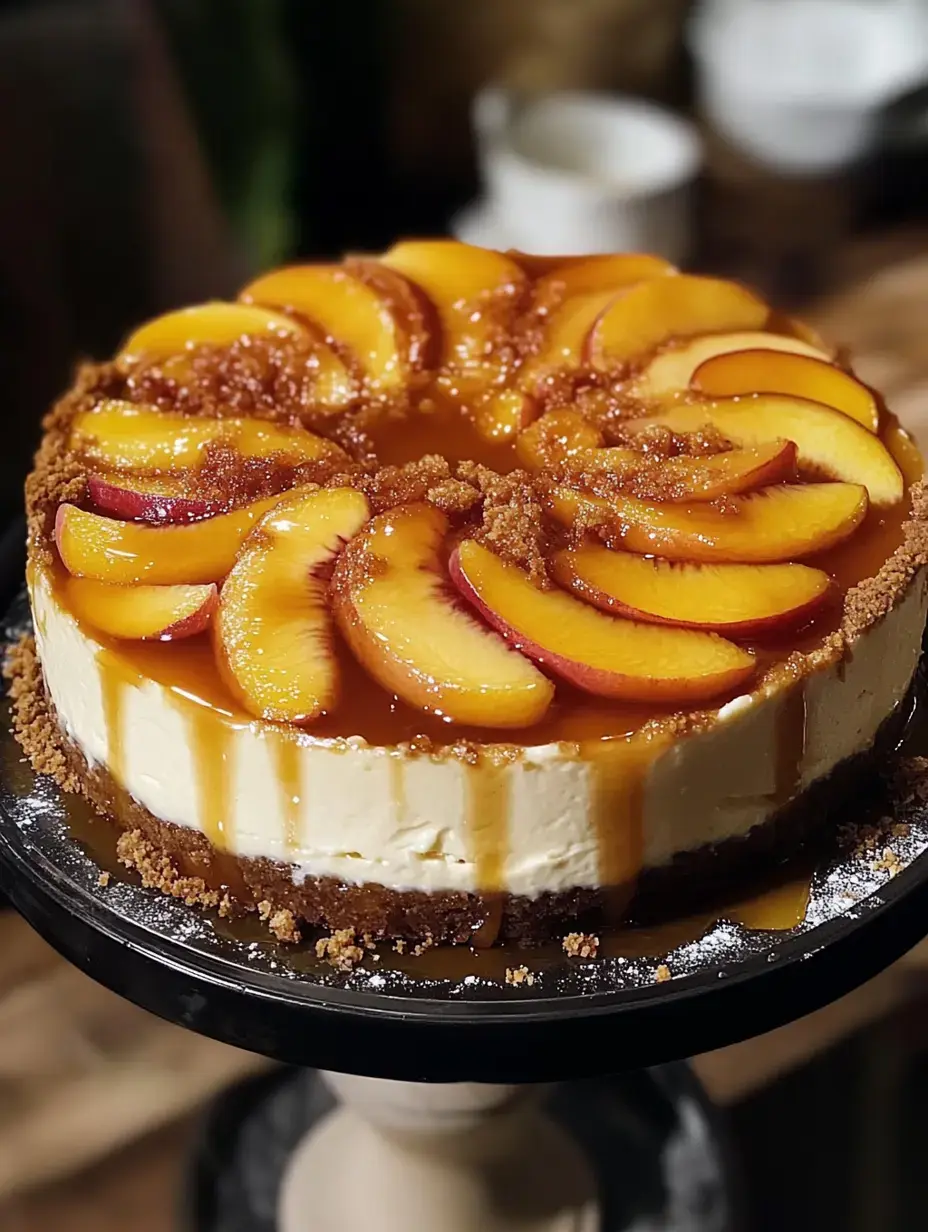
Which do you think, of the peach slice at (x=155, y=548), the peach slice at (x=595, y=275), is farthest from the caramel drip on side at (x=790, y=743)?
the peach slice at (x=595, y=275)

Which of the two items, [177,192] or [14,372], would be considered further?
[177,192]

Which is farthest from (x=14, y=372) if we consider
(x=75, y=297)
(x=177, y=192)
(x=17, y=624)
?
(x=17, y=624)

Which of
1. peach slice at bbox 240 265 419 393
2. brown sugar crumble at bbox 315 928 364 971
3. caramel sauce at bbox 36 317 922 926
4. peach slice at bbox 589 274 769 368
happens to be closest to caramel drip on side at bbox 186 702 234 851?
caramel sauce at bbox 36 317 922 926

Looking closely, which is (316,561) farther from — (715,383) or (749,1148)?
(749,1148)

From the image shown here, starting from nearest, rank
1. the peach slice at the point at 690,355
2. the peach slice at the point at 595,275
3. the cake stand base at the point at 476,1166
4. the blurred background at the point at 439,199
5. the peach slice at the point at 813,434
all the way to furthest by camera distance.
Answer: the peach slice at the point at 813,434, the peach slice at the point at 690,355, the peach slice at the point at 595,275, the cake stand base at the point at 476,1166, the blurred background at the point at 439,199

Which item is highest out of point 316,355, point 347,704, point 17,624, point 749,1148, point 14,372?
point 316,355

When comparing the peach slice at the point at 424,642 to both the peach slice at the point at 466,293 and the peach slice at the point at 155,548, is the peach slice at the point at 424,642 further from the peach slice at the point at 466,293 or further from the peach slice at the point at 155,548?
the peach slice at the point at 466,293
